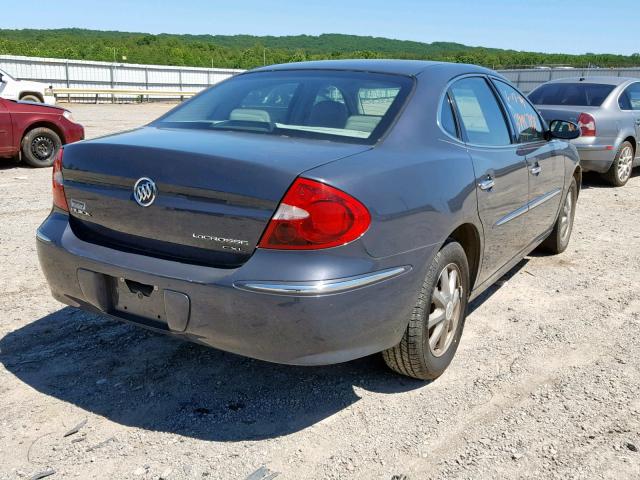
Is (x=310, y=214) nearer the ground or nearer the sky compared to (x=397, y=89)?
nearer the ground

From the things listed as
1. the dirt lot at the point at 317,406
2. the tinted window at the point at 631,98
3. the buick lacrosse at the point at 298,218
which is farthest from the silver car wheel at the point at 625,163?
the buick lacrosse at the point at 298,218

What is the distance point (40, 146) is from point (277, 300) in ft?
29.2

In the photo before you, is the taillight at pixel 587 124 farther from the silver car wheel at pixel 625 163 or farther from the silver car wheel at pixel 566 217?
the silver car wheel at pixel 566 217

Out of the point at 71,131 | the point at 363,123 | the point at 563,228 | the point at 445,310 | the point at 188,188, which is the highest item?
the point at 363,123

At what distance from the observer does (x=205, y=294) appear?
2.59 meters

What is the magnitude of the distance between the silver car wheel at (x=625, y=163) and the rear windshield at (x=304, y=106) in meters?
7.27

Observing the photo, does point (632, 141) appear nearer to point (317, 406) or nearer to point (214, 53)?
point (317, 406)

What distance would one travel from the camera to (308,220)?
252cm

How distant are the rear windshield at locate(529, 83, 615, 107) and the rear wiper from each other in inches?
288

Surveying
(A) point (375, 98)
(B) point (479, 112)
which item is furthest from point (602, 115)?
(A) point (375, 98)

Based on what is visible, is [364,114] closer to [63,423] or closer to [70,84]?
[63,423]

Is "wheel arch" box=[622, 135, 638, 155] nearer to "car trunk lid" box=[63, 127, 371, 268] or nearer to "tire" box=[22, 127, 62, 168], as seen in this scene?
"car trunk lid" box=[63, 127, 371, 268]

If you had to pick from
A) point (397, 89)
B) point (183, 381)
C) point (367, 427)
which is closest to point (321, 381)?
point (367, 427)

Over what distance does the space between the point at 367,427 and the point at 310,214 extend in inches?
41.8
